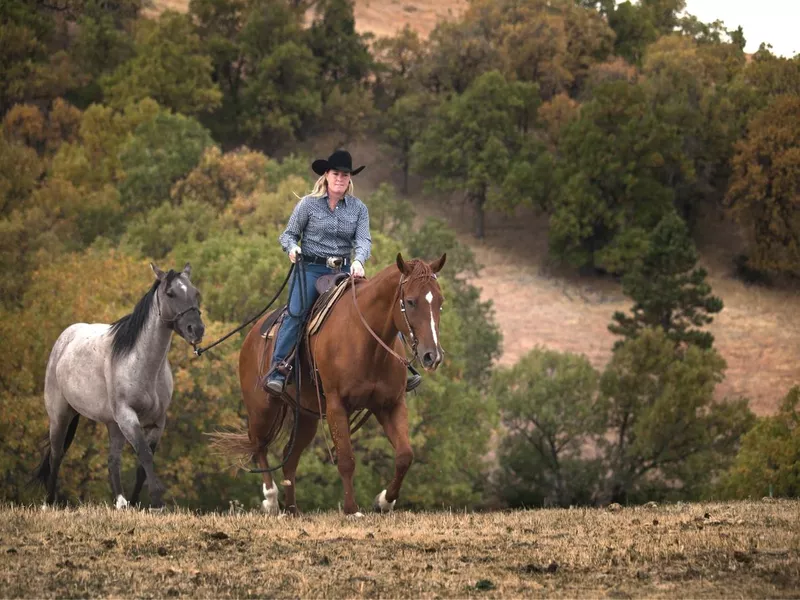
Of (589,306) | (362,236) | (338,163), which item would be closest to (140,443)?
(362,236)

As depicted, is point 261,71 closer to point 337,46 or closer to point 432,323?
point 337,46

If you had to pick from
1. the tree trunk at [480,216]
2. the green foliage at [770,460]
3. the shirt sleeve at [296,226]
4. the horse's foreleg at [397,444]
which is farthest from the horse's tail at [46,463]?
the tree trunk at [480,216]

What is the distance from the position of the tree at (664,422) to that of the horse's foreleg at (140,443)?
1669 inches

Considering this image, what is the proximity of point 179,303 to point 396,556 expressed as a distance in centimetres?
619

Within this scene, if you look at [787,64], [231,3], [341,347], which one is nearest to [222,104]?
[231,3]

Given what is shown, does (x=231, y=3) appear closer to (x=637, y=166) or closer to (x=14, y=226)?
(x=637, y=166)

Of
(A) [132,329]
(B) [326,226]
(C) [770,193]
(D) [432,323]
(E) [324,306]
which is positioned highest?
(B) [326,226]

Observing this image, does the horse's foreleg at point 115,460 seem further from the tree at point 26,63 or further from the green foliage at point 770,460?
the tree at point 26,63

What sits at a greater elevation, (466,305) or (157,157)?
(157,157)

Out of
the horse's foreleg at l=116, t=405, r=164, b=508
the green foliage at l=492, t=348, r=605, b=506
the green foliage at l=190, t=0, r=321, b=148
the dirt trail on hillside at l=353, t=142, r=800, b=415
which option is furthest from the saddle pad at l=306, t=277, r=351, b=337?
the green foliage at l=190, t=0, r=321, b=148

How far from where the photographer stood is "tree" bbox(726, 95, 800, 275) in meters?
87.2

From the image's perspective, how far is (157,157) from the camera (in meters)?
77.3

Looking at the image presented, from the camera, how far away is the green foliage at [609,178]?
3506 inches

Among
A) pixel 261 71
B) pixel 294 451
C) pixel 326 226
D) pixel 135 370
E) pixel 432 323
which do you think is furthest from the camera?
pixel 261 71
